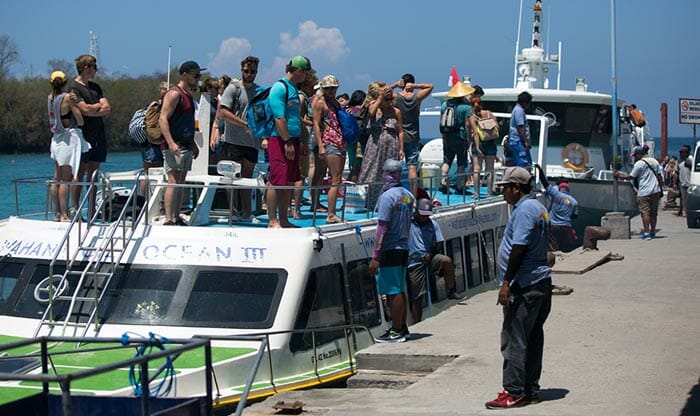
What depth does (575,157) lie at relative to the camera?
25.4 metres

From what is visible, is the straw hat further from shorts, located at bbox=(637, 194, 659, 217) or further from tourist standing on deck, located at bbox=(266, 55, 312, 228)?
shorts, located at bbox=(637, 194, 659, 217)

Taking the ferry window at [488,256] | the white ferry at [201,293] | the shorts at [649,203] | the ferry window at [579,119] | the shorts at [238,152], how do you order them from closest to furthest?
the white ferry at [201,293] < the shorts at [238,152] < the ferry window at [488,256] < the shorts at [649,203] < the ferry window at [579,119]

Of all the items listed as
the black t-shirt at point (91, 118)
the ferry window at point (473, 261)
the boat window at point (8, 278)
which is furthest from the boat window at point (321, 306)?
the ferry window at point (473, 261)

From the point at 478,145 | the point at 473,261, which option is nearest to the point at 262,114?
the point at 473,261

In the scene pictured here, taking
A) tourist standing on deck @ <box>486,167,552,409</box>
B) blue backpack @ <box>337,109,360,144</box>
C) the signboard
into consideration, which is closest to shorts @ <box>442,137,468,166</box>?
blue backpack @ <box>337,109,360,144</box>

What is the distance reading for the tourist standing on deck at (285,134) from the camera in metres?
11.1

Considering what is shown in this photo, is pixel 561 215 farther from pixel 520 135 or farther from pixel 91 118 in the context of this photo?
pixel 91 118

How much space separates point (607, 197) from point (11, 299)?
16411mm

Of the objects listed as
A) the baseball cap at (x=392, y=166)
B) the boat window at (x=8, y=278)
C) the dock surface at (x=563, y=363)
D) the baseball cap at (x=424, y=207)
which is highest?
the baseball cap at (x=392, y=166)

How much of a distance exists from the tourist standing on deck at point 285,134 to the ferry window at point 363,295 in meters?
0.84

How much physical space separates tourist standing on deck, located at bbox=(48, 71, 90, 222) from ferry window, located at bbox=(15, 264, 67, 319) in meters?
1.15

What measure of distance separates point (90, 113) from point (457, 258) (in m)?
5.01

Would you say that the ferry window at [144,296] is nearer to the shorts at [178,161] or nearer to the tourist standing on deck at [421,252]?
the shorts at [178,161]

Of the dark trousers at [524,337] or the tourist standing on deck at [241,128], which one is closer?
the dark trousers at [524,337]
